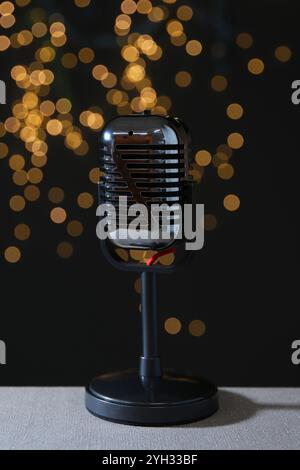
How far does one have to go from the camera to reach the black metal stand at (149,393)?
149 cm

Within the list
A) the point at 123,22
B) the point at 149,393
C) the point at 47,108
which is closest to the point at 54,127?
the point at 47,108

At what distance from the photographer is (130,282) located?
1.74 metres

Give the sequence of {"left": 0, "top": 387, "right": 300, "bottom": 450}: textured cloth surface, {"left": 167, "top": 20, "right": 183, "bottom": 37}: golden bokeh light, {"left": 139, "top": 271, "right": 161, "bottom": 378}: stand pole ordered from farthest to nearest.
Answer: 1. {"left": 167, "top": 20, "right": 183, "bottom": 37}: golden bokeh light
2. {"left": 139, "top": 271, "right": 161, "bottom": 378}: stand pole
3. {"left": 0, "top": 387, "right": 300, "bottom": 450}: textured cloth surface

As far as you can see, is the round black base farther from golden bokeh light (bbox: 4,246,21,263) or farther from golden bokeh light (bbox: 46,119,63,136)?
golden bokeh light (bbox: 46,119,63,136)

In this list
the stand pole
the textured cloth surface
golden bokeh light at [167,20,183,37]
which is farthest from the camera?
golden bokeh light at [167,20,183,37]

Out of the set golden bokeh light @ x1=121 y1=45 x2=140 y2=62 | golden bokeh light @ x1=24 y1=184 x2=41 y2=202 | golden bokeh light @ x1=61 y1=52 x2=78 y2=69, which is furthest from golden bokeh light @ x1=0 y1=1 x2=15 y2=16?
golden bokeh light @ x1=24 y1=184 x2=41 y2=202

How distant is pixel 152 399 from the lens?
4.94ft

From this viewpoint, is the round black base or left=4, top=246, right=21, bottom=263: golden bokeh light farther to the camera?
left=4, top=246, right=21, bottom=263: golden bokeh light

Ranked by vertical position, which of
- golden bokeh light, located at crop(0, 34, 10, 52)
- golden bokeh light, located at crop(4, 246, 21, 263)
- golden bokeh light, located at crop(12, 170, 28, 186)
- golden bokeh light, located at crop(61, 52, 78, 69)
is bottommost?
golden bokeh light, located at crop(4, 246, 21, 263)

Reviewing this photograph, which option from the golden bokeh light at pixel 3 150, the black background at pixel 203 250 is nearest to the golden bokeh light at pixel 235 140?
the black background at pixel 203 250

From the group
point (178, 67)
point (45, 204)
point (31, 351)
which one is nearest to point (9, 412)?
point (31, 351)

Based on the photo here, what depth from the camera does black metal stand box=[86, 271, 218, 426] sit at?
4.89 feet

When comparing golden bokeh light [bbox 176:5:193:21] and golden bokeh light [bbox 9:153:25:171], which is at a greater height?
golden bokeh light [bbox 176:5:193:21]
